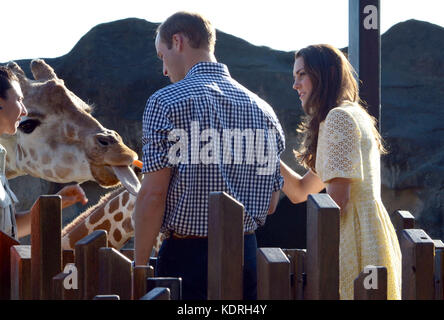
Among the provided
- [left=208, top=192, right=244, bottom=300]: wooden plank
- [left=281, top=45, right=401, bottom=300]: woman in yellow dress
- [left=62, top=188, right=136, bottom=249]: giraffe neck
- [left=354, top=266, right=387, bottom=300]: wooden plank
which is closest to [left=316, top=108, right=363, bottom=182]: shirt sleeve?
[left=281, top=45, right=401, bottom=300]: woman in yellow dress

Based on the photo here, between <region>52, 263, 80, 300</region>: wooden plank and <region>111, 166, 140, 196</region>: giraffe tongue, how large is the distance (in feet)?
7.75

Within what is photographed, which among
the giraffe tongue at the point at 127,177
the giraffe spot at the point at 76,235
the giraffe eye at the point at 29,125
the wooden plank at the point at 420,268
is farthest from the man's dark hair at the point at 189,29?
the giraffe eye at the point at 29,125

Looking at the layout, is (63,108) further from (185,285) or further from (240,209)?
(240,209)

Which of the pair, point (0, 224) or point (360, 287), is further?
point (0, 224)

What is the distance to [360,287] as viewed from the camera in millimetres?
1831

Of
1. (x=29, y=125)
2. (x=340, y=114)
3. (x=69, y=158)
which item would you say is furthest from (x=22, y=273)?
(x=29, y=125)

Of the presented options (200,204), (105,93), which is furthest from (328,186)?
(105,93)

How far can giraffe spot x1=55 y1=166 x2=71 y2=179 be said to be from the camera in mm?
5004

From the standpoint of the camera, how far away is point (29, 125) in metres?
5.09

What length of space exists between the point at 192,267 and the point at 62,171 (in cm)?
288

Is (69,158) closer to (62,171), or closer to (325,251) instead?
(62,171)

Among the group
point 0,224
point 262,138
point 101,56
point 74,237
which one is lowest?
point 74,237

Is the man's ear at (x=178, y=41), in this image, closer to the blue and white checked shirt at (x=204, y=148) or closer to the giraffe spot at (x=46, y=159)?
the blue and white checked shirt at (x=204, y=148)
